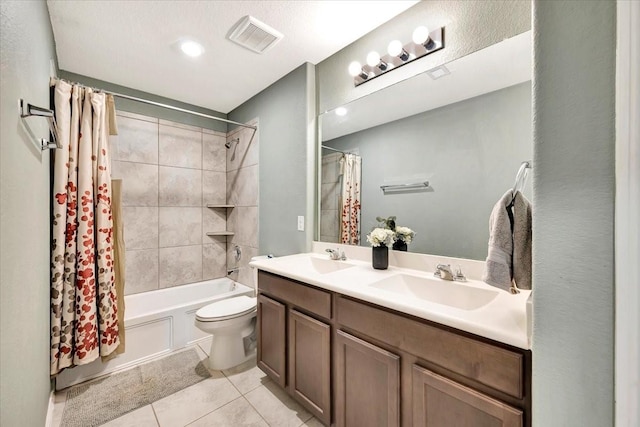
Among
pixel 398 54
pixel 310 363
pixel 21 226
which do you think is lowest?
pixel 310 363

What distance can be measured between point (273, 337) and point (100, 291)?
1.30m

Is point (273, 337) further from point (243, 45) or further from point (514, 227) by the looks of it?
point (243, 45)

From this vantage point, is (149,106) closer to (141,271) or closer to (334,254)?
(141,271)

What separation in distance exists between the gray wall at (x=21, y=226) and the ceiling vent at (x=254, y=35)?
96cm

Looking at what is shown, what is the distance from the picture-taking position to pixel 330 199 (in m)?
2.05

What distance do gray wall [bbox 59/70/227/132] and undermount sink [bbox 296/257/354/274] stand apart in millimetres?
2168

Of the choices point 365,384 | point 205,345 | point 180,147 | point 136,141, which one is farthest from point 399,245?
point 136,141

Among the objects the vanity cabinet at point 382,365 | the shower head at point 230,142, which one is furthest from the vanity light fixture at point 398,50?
the shower head at point 230,142

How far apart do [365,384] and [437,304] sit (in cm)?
51

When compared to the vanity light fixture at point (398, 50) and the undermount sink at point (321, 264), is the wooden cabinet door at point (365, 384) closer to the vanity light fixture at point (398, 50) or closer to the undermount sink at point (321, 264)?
the undermount sink at point (321, 264)

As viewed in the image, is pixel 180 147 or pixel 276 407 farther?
pixel 180 147

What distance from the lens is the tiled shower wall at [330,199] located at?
2.00 meters

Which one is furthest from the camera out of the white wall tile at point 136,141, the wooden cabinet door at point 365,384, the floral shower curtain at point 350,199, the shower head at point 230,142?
the shower head at point 230,142

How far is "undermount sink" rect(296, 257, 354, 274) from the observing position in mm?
1780
